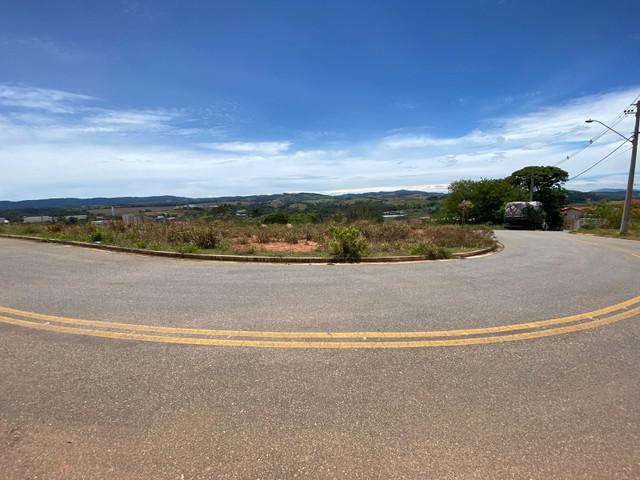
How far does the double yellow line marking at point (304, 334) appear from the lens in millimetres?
4012

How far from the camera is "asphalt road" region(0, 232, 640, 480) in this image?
7.41 feet

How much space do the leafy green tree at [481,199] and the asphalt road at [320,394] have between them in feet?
135

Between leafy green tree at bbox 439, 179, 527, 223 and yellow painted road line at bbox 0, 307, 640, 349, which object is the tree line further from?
yellow painted road line at bbox 0, 307, 640, 349

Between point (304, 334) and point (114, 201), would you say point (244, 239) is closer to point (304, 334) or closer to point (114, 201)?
point (304, 334)

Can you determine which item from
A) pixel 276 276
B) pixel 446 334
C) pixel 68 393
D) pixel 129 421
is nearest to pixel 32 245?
pixel 276 276

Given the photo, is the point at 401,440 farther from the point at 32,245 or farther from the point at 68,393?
the point at 32,245

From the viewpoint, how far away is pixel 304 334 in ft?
14.0

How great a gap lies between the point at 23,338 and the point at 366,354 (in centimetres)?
427

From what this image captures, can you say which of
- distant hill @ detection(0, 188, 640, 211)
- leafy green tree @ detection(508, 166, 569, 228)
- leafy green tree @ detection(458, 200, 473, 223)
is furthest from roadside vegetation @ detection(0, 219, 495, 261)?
distant hill @ detection(0, 188, 640, 211)

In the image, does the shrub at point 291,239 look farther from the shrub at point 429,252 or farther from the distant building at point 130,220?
the distant building at point 130,220

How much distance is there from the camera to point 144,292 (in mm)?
6258

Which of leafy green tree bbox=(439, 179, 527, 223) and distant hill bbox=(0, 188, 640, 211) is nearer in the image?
leafy green tree bbox=(439, 179, 527, 223)

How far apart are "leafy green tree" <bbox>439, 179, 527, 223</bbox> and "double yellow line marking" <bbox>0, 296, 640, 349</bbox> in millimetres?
40749

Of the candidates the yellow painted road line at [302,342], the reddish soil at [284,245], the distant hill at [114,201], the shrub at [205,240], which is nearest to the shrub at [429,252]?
the reddish soil at [284,245]
